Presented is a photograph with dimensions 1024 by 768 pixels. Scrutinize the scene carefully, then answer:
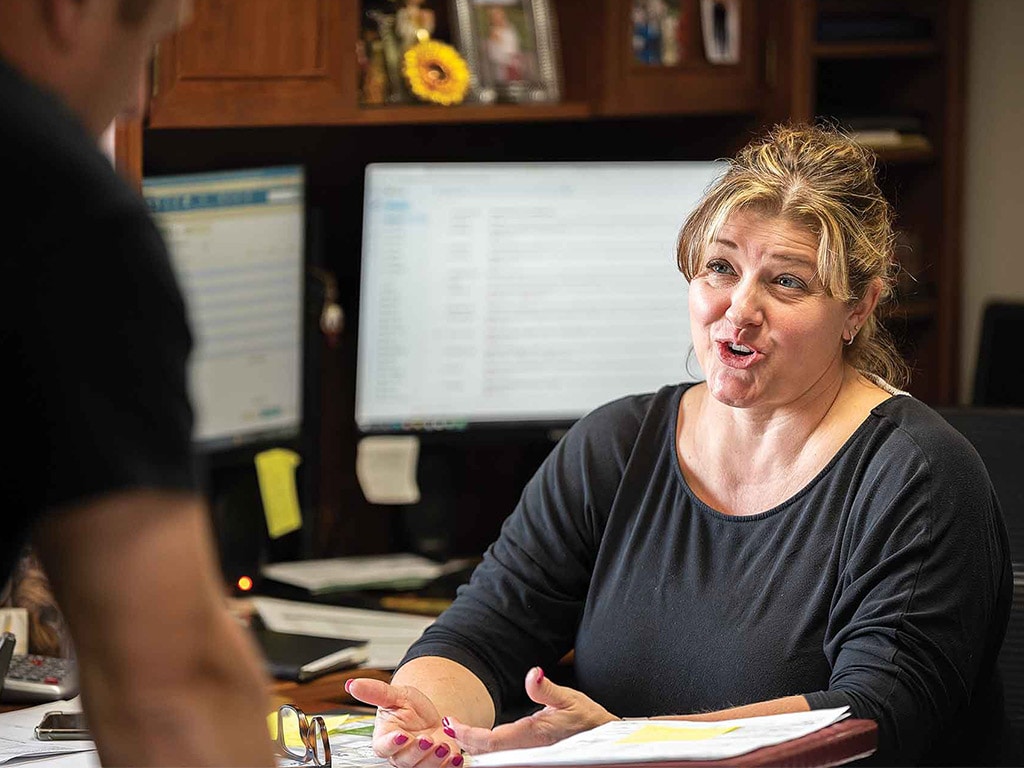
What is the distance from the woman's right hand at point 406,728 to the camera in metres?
1.50

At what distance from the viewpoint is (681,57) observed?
270 cm

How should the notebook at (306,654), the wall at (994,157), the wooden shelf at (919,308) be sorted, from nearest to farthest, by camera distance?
the notebook at (306,654) → the wooden shelf at (919,308) → the wall at (994,157)

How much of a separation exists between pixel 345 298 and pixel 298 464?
1.05 ft

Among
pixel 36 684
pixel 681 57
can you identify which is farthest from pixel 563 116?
pixel 36 684

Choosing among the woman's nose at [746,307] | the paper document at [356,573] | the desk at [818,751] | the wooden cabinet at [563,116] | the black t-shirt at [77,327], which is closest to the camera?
the black t-shirt at [77,327]

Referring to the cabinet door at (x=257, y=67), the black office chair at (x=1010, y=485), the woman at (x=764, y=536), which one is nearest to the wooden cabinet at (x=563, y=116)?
the cabinet door at (x=257, y=67)

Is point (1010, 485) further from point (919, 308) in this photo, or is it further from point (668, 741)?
point (919, 308)

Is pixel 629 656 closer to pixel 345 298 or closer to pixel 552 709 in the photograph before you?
pixel 552 709

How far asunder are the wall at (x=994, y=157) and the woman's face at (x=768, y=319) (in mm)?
1540

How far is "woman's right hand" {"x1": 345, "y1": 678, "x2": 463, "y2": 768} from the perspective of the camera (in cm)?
150

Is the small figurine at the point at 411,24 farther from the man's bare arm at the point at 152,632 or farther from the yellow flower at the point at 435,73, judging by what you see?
the man's bare arm at the point at 152,632

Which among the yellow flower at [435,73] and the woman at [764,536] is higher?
the yellow flower at [435,73]

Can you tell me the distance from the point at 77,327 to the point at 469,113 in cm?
181

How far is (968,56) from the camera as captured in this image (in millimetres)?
3035
